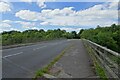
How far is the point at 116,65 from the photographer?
6.66 m

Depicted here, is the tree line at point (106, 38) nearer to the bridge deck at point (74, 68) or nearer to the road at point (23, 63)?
the road at point (23, 63)

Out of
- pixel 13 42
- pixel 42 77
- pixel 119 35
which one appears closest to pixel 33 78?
pixel 42 77

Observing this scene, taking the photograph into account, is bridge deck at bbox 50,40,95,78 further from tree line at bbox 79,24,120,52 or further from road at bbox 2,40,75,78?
tree line at bbox 79,24,120,52

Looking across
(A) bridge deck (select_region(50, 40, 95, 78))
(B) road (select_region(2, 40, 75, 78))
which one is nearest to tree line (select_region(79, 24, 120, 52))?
(B) road (select_region(2, 40, 75, 78))

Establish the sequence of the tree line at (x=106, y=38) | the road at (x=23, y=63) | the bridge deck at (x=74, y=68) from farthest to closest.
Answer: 1. the tree line at (x=106, y=38)
2. the road at (x=23, y=63)
3. the bridge deck at (x=74, y=68)

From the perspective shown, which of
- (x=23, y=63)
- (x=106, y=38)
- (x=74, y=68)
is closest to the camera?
(x=74, y=68)

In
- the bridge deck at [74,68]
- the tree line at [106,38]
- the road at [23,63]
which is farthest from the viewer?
the tree line at [106,38]

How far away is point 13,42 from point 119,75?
110 feet

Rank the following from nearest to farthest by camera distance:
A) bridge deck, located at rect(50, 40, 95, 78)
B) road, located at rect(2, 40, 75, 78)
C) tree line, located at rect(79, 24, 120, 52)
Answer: bridge deck, located at rect(50, 40, 95, 78) → road, located at rect(2, 40, 75, 78) → tree line, located at rect(79, 24, 120, 52)

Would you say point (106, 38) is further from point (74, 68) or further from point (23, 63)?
point (74, 68)

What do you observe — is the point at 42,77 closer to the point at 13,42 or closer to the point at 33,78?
the point at 33,78

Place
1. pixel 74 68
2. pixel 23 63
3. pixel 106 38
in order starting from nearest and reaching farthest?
1. pixel 74 68
2. pixel 23 63
3. pixel 106 38

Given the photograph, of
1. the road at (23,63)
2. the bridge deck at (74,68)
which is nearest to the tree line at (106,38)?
the road at (23,63)

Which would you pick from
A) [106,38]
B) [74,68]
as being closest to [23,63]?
[74,68]
